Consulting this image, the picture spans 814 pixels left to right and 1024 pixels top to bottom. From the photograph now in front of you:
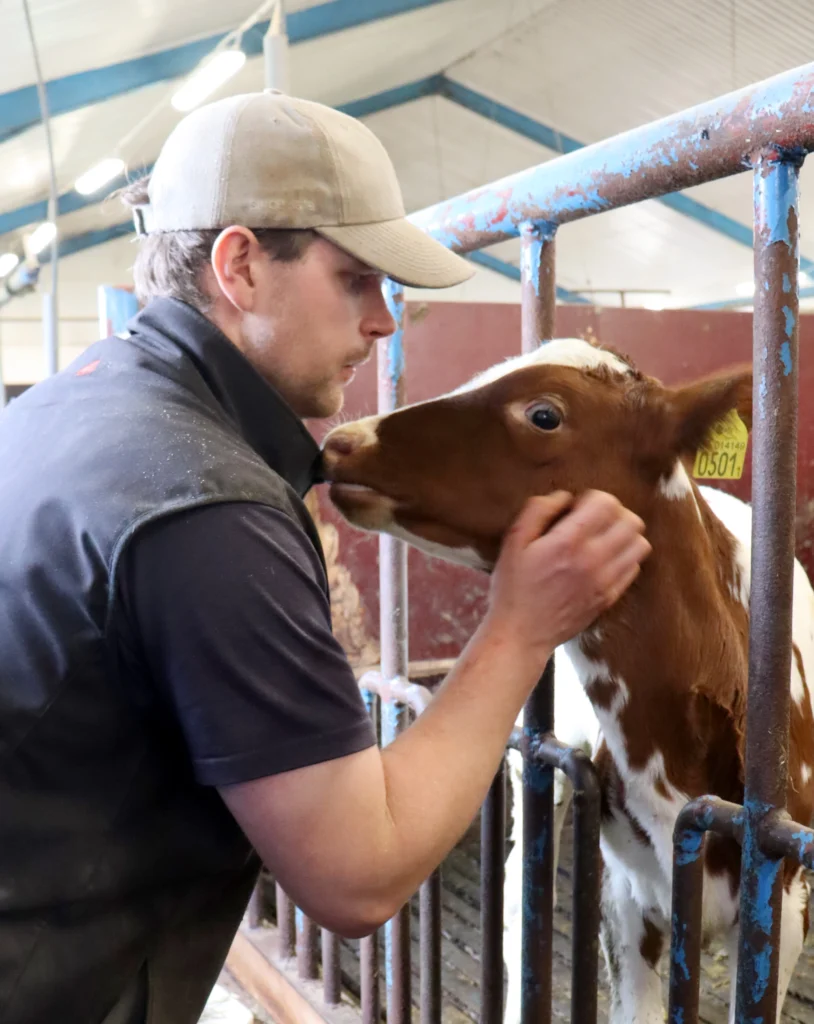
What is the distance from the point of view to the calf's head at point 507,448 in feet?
4.62

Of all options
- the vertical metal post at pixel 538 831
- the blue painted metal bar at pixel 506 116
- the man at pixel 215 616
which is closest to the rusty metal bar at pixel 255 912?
the vertical metal post at pixel 538 831

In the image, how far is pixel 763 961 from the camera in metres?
1.16

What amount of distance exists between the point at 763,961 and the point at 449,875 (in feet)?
7.62

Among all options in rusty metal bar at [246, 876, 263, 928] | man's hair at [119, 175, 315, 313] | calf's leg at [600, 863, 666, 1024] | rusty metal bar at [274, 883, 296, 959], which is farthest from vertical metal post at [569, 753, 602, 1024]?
rusty metal bar at [246, 876, 263, 928]

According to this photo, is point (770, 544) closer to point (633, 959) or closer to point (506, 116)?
point (633, 959)

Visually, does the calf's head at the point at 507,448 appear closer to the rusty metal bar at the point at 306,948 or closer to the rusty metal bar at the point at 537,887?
the rusty metal bar at the point at 537,887

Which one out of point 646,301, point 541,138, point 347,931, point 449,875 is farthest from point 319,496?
point 646,301

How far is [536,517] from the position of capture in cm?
128

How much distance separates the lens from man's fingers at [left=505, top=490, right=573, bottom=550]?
1.24 metres

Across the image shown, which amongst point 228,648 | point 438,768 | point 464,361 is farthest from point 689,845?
point 464,361

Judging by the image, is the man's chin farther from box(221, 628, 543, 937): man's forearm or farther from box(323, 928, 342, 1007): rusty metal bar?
box(323, 928, 342, 1007): rusty metal bar

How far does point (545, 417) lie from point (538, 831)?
2.08ft

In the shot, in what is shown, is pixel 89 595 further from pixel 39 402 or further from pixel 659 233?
pixel 659 233

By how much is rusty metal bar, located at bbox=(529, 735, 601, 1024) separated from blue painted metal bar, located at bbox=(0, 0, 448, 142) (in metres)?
6.13
